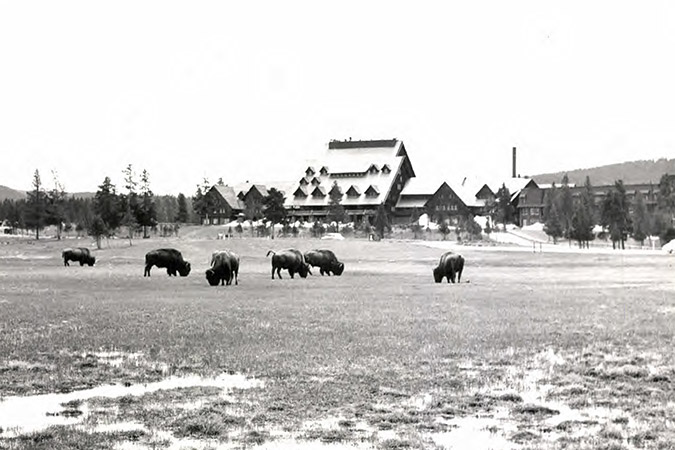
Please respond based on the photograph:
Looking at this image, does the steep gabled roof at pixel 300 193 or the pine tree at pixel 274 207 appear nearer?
the pine tree at pixel 274 207

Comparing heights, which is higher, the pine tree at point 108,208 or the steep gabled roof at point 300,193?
the steep gabled roof at point 300,193

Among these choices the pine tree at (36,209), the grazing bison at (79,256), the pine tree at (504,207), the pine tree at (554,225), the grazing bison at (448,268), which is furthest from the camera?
the pine tree at (504,207)

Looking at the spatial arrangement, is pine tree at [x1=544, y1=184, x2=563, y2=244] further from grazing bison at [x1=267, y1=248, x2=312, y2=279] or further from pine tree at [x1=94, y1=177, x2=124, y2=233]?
grazing bison at [x1=267, y1=248, x2=312, y2=279]

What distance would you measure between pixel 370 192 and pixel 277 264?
103m

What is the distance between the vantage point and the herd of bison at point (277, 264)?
1550 inches

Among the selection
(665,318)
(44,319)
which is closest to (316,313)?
(44,319)

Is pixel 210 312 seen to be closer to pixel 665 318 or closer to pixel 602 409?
pixel 665 318

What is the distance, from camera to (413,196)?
6048 inches

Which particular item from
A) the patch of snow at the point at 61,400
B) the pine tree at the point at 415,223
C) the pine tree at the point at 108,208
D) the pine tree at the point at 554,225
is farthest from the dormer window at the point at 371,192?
the patch of snow at the point at 61,400

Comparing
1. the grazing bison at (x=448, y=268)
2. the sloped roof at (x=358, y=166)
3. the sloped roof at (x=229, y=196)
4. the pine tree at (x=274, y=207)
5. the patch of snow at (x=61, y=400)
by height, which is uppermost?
the sloped roof at (x=358, y=166)

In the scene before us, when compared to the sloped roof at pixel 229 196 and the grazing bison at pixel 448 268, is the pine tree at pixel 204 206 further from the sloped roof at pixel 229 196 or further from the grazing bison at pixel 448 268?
the grazing bison at pixel 448 268

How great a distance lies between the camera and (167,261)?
4844cm

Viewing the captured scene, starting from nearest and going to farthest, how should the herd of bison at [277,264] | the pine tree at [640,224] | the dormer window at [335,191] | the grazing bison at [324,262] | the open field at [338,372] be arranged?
the open field at [338,372] < the herd of bison at [277,264] < the grazing bison at [324,262] < the pine tree at [640,224] < the dormer window at [335,191]

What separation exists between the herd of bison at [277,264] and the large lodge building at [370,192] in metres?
86.5
